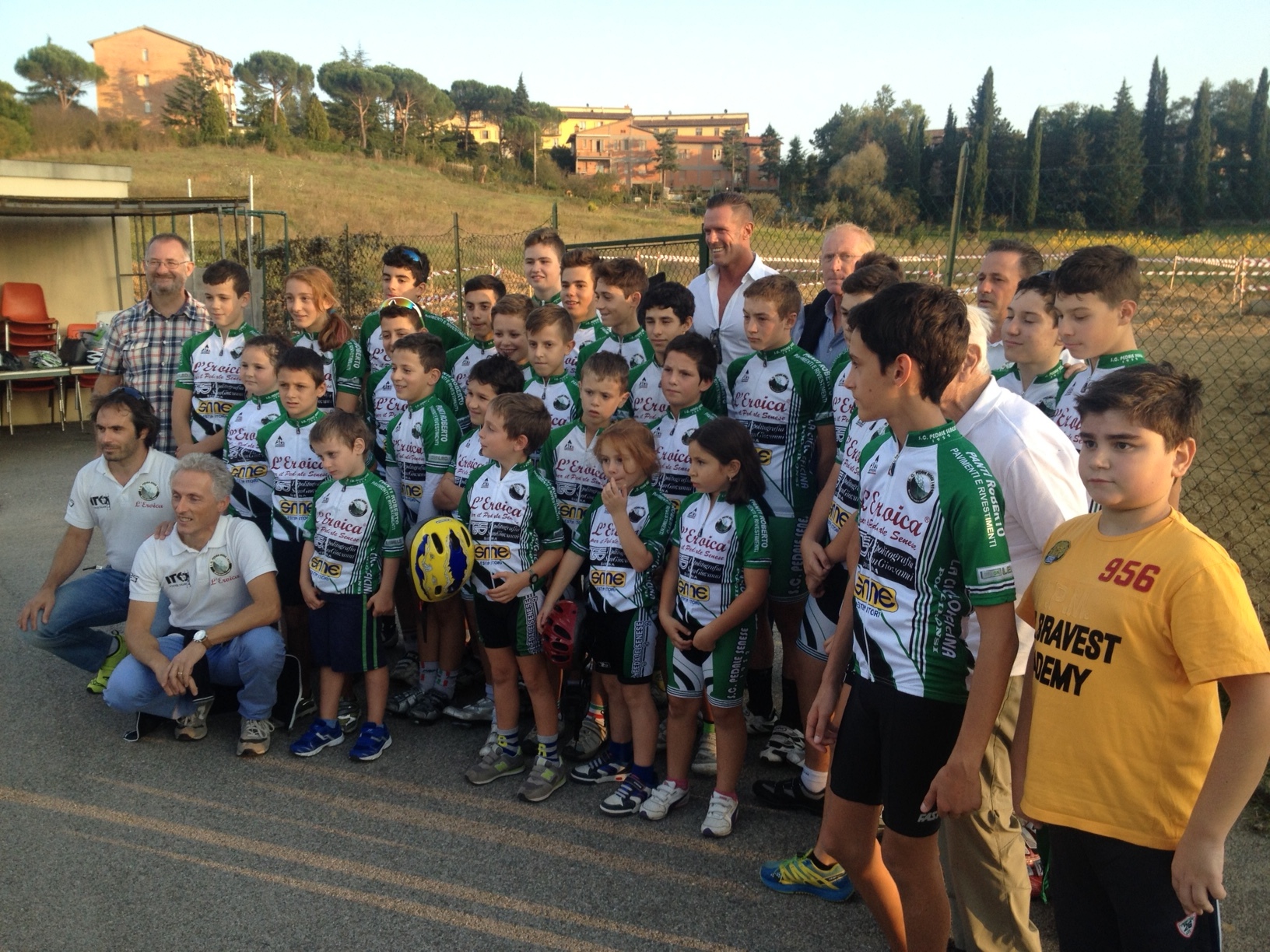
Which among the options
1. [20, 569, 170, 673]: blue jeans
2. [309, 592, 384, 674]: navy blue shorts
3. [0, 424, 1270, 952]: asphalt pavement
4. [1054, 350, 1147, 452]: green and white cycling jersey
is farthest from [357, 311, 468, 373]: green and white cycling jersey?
[1054, 350, 1147, 452]: green and white cycling jersey

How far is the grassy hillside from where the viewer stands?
123 feet

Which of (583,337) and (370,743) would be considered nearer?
(370,743)

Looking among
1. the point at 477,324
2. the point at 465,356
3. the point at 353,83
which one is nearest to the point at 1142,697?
the point at 465,356

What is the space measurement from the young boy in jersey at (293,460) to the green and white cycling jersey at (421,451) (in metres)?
0.45

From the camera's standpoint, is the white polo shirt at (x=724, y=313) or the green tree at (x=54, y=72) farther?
the green tree at (x=54, y=72)

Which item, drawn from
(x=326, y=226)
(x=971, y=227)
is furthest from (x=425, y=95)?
(x=971, y=227)

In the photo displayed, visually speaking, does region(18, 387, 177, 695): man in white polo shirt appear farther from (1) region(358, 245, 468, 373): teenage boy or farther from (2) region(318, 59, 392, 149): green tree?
(2) region(318, 59, 392, 149): green tree

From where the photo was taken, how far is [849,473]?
359 centimetres

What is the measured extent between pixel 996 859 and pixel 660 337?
276cm

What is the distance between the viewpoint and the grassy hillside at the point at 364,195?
37406 mm

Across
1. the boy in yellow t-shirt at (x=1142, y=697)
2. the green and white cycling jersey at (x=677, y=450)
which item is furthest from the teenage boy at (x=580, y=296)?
the boy in yellow t-shirt at (x=1142, y=697)

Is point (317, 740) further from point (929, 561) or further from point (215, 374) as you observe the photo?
point (929, 561)

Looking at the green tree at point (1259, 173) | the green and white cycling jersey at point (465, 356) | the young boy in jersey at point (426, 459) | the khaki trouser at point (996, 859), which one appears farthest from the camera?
the green tree at point (1259, 173)

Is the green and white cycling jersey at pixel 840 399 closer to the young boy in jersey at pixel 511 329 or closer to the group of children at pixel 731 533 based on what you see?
the group of children at pixel 731 533
